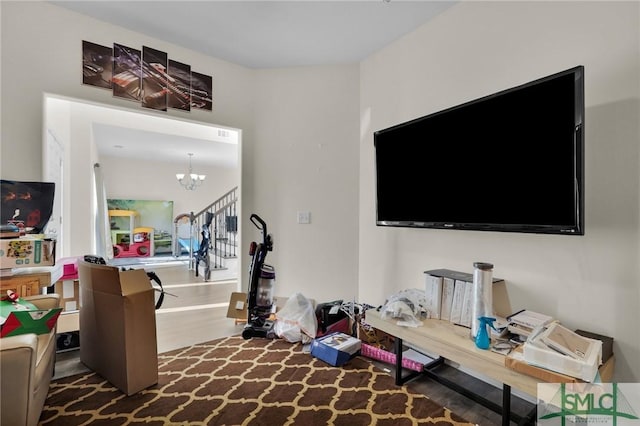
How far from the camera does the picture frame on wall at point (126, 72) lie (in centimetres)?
275

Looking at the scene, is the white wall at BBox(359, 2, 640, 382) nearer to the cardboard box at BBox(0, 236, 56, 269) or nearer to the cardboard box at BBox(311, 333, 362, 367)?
the cardboard box at BBox(311, 333, 362, 367)

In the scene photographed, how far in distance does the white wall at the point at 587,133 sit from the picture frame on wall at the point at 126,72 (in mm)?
2461

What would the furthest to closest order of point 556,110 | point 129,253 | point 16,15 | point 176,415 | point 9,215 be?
point 129,253, point 16,15, point 9,215, point 176,415, point 556,110

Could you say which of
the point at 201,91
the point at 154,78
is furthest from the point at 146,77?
the point at 201,91

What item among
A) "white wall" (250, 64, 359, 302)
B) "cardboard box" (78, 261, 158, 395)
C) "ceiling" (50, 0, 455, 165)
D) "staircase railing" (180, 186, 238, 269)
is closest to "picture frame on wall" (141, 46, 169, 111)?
"ceiling" (50, 0, 455, 165)

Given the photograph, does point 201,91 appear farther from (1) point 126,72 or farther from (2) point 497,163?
(2) point 497,163

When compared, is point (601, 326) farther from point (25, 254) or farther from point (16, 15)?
point (16, 15)

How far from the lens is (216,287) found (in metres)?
4.82

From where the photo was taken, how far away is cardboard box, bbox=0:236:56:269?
191cm

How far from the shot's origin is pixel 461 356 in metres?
1.61

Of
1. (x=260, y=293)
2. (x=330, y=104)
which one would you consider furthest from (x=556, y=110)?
(x=260, y=293)

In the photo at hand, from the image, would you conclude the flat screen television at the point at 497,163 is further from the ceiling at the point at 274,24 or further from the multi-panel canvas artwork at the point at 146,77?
the multi-panel canvas artwork at the point at 146,77

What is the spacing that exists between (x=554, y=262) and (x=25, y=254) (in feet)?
10.7

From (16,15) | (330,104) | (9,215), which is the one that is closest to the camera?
(9,215)
